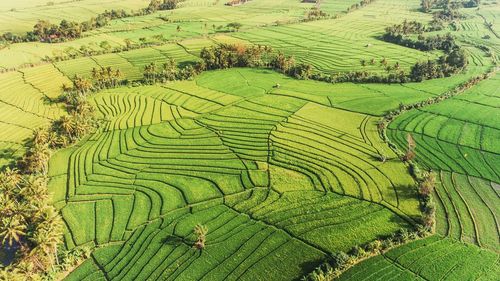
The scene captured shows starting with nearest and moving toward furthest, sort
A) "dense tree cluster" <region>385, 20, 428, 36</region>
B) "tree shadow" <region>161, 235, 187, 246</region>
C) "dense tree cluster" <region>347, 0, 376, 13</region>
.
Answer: "tree shadow" <region>161, 235, 187, 246</region>
"dense tree cluster" <region>385, 20, 428, 36</region>
"dense tree cluster" <region>347, 0, 376, 13</region>

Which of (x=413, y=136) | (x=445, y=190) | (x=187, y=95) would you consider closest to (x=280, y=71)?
(x=187, y=95)

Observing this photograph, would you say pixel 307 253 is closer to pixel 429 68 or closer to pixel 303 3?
pixel 429 68

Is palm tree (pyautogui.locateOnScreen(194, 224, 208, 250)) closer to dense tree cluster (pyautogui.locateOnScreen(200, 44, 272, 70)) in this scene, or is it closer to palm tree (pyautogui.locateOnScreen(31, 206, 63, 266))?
palm tree (pyautogui.locateOnScreen(31, 206, 63, 266))

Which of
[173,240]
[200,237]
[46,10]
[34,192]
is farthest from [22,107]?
[46,10]

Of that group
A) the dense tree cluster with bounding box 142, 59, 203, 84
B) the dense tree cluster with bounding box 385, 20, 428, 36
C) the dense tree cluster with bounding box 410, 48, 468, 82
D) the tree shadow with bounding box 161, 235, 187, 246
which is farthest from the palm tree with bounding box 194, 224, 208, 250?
the dense tree cluster with bounding box 385, 20, 428, 36

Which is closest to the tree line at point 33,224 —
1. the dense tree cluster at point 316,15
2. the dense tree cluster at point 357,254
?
the dense tree cluster at point 357,254
